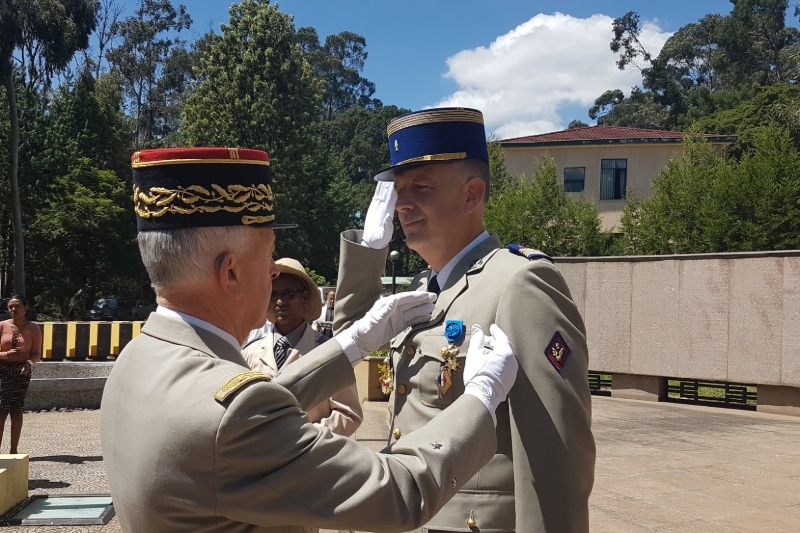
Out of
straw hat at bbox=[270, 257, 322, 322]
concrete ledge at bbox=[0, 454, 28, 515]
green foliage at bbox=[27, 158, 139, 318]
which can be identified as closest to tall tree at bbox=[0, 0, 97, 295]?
green foliage at bbox=[27, 158, 139, 318]

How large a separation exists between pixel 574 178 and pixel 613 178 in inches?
65.0

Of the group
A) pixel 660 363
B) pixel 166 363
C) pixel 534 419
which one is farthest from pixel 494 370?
pixel 660 363

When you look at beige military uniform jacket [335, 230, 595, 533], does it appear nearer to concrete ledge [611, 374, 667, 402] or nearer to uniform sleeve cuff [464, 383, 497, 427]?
uniform sleeve cuff [464, 383, 497, 427]

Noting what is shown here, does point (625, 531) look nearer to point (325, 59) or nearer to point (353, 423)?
point (353, 423)

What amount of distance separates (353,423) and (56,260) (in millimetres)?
33860

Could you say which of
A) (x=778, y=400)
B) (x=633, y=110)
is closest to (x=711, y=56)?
(x=633, y=110)

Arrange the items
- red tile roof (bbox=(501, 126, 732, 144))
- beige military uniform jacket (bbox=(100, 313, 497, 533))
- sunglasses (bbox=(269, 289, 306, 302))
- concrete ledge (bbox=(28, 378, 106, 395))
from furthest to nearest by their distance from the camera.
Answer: red tile roof (bbox=(501, 126, 732, 144)) → concrete ledge (bbox=(28, 378, 106, 395)) → sunglasses (bbox=(269, 289, 306, 302)) → beige military uniform jacket (bbox=(100, 313, 497, 533))

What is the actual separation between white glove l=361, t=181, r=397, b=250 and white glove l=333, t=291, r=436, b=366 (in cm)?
65

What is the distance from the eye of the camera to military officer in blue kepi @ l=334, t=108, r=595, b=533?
6.78 ft

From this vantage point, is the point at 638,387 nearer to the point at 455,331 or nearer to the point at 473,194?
the point at 473,194

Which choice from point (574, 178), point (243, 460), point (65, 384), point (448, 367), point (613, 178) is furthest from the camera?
point (574, 178)

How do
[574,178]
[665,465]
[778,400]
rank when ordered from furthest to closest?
1. [574,178]
2. [778,400]
3. [665,465]

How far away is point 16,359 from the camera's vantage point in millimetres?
8422

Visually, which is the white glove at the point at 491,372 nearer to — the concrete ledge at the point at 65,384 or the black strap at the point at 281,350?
the black strap at the point at 281,350
